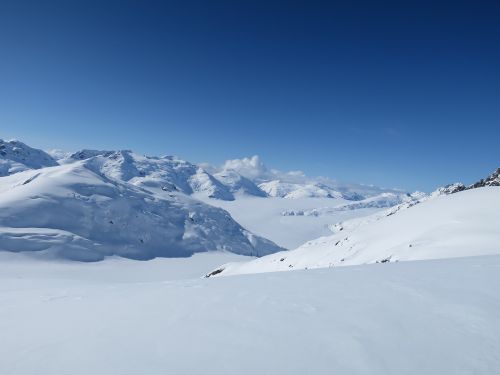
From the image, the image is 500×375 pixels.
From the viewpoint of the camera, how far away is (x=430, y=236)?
26.2 meters

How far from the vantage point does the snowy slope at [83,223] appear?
12581cm

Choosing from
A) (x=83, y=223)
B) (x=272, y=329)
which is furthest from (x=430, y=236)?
(x=83, y=223)

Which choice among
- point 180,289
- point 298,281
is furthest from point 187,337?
point 298,281

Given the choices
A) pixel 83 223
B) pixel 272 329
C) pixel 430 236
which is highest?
pixel 83 223

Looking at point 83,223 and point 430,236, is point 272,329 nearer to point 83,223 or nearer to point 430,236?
point 430,236

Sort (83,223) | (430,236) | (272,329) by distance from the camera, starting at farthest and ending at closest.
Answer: (83,223), (430,236), (272,329)

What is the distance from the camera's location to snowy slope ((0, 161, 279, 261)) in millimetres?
125812

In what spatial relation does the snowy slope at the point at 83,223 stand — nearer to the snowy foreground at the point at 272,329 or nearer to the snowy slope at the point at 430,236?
the snowy slope at the point at 430,236

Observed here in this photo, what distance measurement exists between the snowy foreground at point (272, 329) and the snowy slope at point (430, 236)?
1085 centimetres

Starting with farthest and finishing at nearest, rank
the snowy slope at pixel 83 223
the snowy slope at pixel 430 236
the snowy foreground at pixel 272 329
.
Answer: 1. the snowy slope at pixel 83 223
2. the snowy slope at pixel 430 236
3. the snowy foreground at pixel 272 329

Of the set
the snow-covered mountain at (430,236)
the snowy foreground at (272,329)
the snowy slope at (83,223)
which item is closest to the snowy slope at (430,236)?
the snow-covered mountain at (430,236)

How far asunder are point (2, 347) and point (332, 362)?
6000mm

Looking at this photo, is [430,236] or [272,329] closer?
[272,329]

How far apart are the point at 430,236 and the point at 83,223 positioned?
505ft
